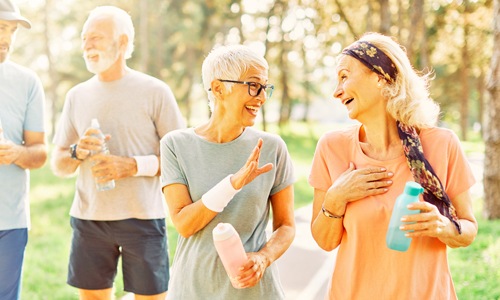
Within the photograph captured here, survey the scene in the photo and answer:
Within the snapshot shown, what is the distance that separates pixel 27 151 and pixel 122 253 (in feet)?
3.11

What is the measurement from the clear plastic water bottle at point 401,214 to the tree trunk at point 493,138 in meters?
7.04

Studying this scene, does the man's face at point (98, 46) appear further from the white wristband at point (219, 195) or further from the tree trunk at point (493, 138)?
the tree trunk at point (493, 138)

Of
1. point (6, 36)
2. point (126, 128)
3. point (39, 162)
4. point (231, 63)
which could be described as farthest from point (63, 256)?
point (231, 63)

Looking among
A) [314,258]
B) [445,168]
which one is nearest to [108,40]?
[445,168]

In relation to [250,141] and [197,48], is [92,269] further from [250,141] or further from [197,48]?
[197,48]

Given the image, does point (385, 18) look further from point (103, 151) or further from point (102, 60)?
point (103, 151)

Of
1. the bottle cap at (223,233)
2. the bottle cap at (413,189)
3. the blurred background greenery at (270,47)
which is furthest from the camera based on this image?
the blurred background greenery at (270,47)

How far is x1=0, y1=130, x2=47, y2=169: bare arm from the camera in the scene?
3785 mm

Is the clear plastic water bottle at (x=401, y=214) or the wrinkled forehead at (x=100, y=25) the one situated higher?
the wrinkled forehead at (x=100, y=25)

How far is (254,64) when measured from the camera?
9.87 feet

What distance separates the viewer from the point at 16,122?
400cm

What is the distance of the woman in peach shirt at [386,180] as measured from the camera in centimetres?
267

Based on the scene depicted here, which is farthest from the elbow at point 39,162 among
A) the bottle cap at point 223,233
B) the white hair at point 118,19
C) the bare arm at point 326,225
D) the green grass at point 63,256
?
the green grass at point 63,256

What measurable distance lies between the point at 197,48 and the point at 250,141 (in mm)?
38670
